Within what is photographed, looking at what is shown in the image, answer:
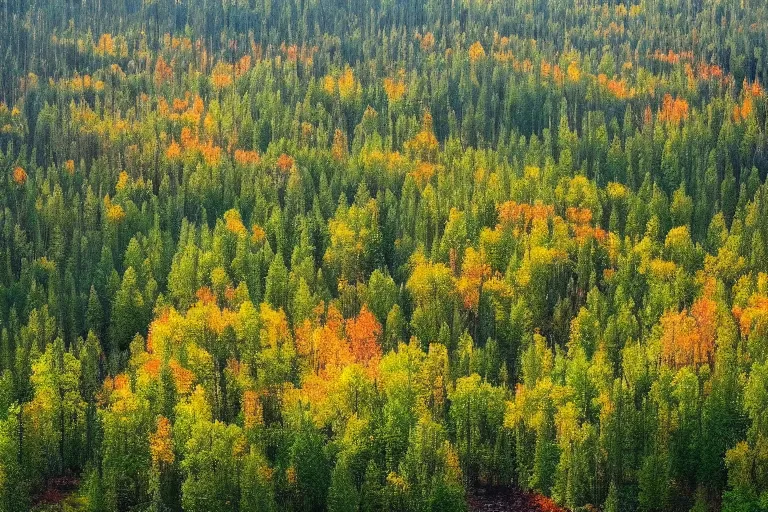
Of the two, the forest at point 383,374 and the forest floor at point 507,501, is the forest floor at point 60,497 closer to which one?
the forest at point 383,374

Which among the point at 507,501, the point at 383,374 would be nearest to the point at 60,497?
the point at 383,374

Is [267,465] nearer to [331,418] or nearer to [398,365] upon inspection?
[331,418]

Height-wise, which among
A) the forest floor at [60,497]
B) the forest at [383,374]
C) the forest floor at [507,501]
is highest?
the forest at [383,374]

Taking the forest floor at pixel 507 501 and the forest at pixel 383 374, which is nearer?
the forest at pixel 383 374

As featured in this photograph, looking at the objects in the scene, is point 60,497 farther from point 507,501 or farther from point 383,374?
point 507,501

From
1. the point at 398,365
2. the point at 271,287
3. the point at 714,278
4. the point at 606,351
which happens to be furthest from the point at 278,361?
the point at 714,278

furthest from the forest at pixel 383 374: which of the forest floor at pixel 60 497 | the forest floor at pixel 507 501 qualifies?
the forest floor at pixel 507 501

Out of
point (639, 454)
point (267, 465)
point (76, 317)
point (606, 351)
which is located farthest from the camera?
point (76, 317)

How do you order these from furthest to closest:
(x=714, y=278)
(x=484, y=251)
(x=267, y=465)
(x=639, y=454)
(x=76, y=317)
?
(x=484, y=251), (x=714, y=278), (x=76, y=317), (x=639, y=454), (x=267, y=465)

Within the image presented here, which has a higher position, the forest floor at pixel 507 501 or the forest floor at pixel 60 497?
the forest floor at pixel 60 497
